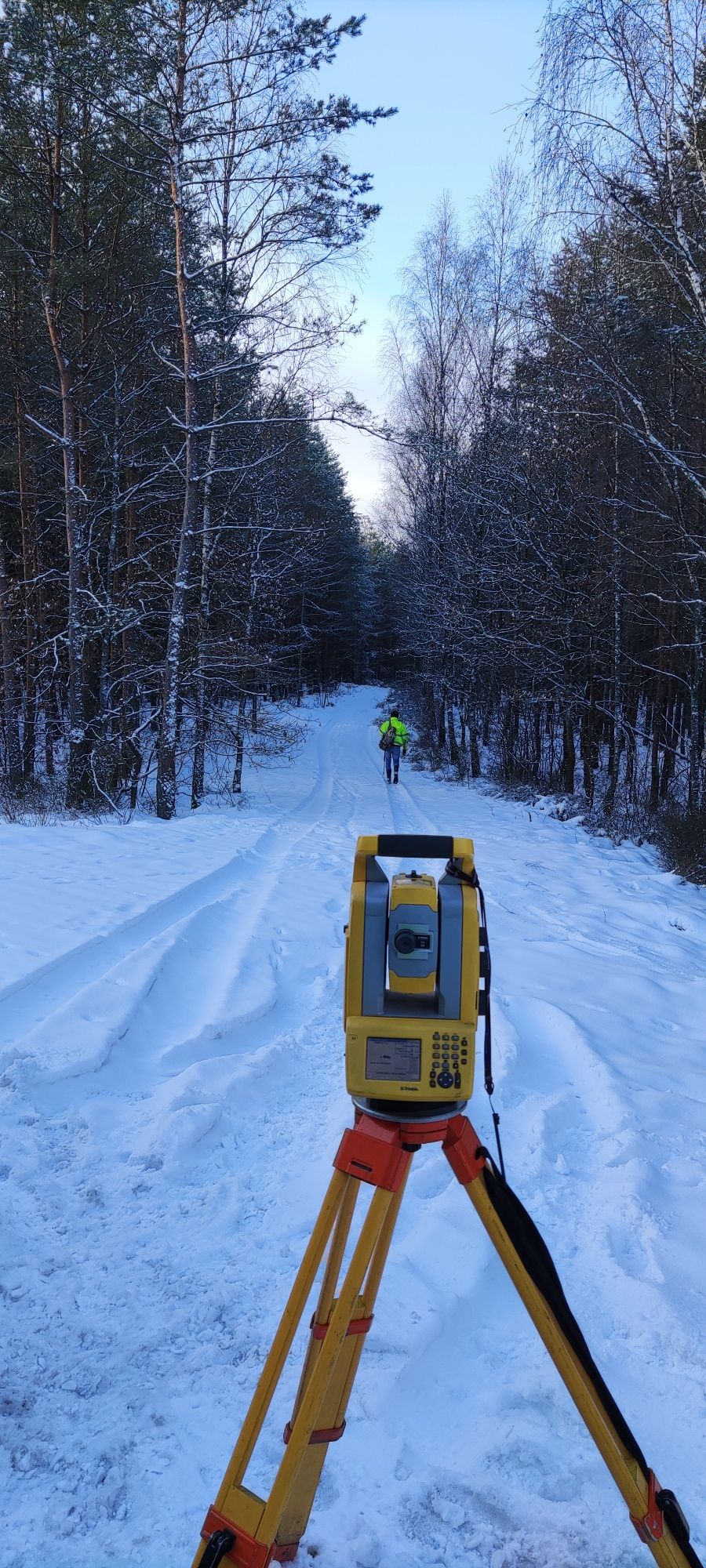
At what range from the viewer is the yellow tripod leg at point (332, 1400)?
5.14ft

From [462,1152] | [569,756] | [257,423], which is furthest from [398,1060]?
[569,756]

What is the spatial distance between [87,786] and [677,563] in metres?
9.33

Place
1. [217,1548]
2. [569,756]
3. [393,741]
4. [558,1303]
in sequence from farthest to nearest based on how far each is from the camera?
[393,741], [569,756], [558,1303], [217,1548]

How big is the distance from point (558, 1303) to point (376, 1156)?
45 cm

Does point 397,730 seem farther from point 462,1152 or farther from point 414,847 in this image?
point 462,1152

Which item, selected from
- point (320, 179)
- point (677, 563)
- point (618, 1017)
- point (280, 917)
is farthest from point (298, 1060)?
point (320, 179)

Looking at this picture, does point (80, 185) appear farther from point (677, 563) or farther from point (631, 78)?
point (677, 563)

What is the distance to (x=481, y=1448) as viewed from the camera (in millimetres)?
1984

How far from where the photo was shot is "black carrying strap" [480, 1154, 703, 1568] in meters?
1.46

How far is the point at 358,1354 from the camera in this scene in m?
1.62

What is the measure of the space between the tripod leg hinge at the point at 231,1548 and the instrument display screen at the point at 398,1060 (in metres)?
0.84

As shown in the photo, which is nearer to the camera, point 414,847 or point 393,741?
point 414,847

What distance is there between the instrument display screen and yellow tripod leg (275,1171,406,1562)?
0.72 feet

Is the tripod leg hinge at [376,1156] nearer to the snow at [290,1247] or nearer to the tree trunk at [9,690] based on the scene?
the snow at [290,1247]
